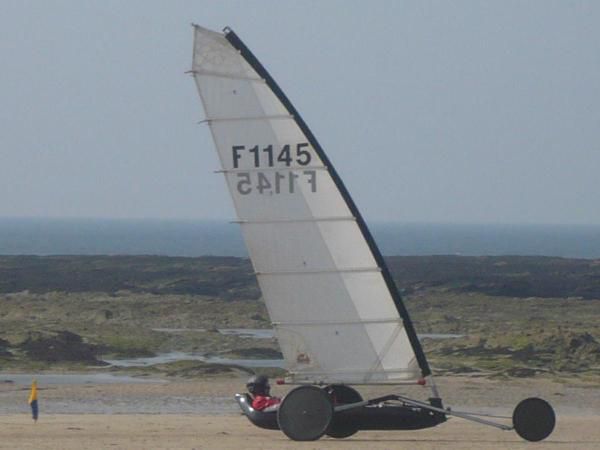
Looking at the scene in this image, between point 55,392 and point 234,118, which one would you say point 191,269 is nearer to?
point 55,392

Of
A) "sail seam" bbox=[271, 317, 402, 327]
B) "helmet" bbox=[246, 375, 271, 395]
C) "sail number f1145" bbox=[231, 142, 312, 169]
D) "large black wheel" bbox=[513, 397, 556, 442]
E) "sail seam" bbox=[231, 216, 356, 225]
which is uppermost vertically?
"sail number f1145" bbox=[231, 142, 312, 169]

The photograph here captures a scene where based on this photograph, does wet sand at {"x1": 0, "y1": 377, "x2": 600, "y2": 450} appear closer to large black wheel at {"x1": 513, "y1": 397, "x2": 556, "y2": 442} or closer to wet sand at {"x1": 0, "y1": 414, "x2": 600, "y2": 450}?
wet sand at {"x1": 0, "y1": 414, "x2": 600, "y2": 450}

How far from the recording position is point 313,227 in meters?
16.0

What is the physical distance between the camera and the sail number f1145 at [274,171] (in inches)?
626

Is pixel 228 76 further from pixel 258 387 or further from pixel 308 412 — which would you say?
pixel 308 412

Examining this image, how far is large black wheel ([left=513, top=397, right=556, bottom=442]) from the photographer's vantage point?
53.2 ft

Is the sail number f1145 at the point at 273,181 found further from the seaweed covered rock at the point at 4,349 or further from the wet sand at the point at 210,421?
the seaweed covered rock at the point at 4,349

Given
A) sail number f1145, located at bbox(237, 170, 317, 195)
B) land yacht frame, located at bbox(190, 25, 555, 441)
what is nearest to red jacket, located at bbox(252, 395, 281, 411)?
land yacht frame, located at bbox(190, 25, 555, 441)

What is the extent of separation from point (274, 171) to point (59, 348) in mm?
21008

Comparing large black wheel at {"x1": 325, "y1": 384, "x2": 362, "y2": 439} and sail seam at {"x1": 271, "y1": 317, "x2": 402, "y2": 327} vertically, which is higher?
sail seam at {"x1": 271, "y1": 317, "x2": 402, "y2": 327}

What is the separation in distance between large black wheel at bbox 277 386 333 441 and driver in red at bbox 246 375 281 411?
692mm

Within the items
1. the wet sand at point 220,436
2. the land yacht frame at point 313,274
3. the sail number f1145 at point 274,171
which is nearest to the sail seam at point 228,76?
the land yacht frame at point 313,274

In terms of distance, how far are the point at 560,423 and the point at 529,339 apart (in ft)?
57.2

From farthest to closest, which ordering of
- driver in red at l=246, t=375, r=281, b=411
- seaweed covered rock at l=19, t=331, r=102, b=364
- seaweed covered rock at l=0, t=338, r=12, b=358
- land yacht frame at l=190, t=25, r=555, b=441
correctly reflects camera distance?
1. seaweed covered rock at l=19, t=331, r=102, b=364
2. seaweed covered rock at l=0, t=338, r=12, b=358
3. driver in red at l=246, t=375, r=281, b=411
4. land yacht frame at l=190, t=25, r=555, b=441
